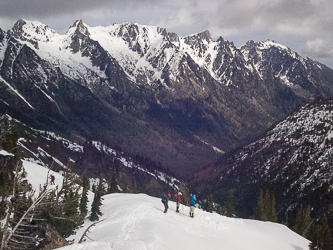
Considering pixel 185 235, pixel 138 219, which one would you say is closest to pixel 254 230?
pixel 185 235

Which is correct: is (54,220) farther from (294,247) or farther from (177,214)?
(294,247)

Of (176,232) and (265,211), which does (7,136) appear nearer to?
(176,232)

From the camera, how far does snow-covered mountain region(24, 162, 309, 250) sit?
93.5ft

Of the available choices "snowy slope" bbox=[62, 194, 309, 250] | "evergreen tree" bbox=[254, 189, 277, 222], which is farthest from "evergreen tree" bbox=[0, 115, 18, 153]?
"evergreen tree" bbox=[254, 189, 277, 222]

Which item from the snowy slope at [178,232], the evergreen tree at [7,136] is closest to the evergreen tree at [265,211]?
the snowy slope at [178,232]

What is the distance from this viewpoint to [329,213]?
149 m

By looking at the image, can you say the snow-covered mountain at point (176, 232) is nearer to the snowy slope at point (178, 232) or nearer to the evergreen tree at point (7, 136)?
the snowy slope at point (178, 232)

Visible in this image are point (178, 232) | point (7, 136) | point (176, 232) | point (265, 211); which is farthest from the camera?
point (265, 211)

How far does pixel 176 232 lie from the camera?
1296 inches

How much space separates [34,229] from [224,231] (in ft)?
77.7

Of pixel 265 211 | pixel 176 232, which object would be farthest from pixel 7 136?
pixel 265 211

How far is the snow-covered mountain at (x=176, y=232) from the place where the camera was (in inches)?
1122

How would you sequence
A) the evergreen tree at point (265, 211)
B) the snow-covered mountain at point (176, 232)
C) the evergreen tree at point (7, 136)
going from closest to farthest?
the snow-covered mountain at point (176, 232)
the evergreen tree at point (7, 136)
the evergreen tree at point (265, 211)

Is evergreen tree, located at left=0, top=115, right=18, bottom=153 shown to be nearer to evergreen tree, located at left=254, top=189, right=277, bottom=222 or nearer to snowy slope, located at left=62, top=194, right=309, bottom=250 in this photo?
snowy slope, located at left=62, top=194, right=309, bottom=250
